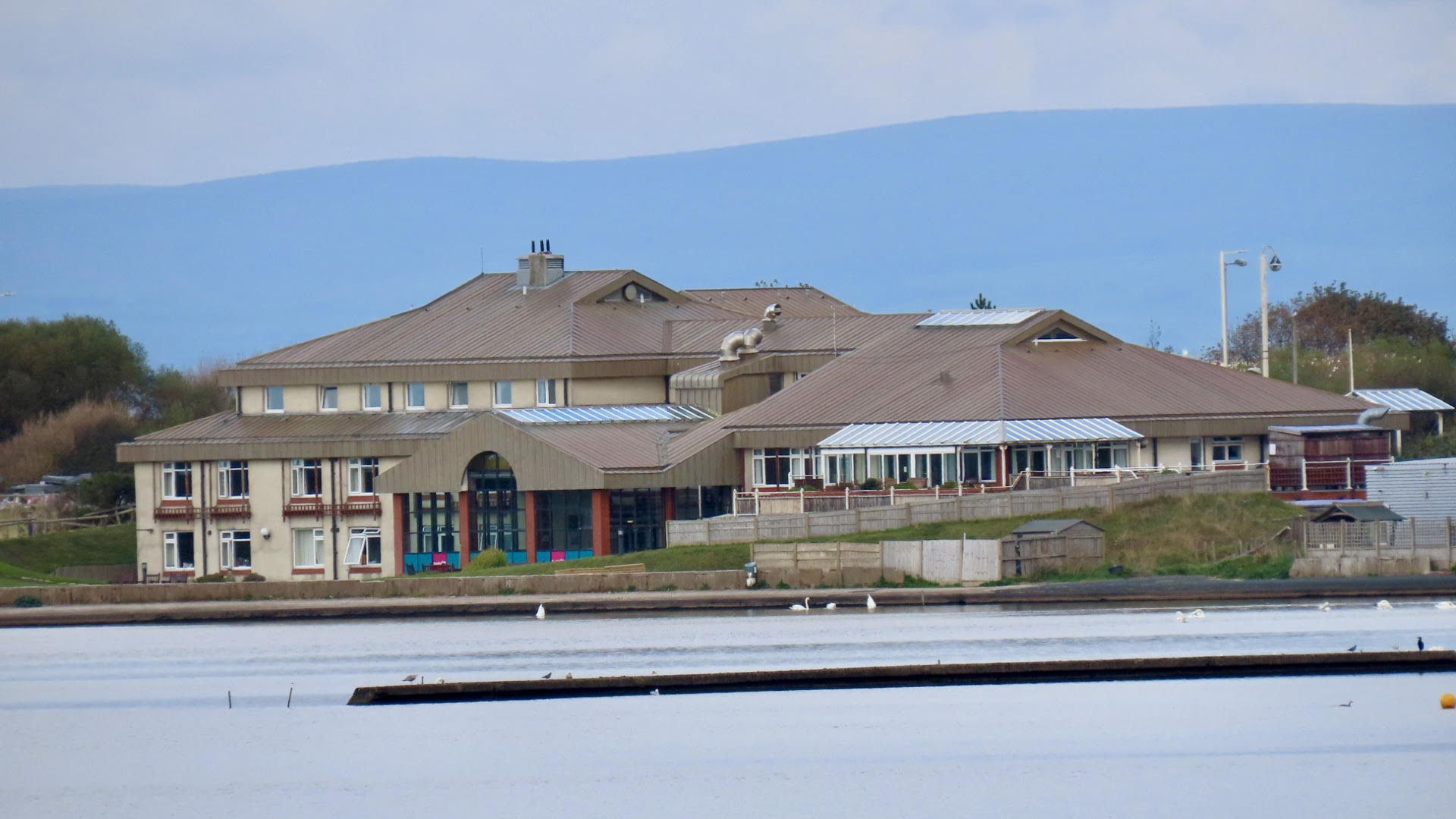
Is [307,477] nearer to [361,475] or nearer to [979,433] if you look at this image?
[361,475]

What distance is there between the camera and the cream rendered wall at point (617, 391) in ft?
321

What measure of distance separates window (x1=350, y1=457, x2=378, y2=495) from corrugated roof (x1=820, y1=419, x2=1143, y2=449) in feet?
66.1

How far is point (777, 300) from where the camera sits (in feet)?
407

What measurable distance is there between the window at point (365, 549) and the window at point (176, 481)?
772 cm

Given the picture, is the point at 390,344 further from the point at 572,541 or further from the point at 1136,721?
the point at 1136,721

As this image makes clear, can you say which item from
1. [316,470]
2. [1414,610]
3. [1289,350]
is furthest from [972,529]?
[1289,350]

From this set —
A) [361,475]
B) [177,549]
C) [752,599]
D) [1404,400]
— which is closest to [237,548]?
[177,549]

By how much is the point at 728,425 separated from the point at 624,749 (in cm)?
4342

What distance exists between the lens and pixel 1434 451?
9056cm

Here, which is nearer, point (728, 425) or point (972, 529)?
point (972, 529)

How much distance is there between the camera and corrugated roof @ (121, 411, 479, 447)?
95.4 meters

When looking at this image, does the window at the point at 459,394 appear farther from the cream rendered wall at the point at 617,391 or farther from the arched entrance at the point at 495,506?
the arched entrance at the point at 495,506

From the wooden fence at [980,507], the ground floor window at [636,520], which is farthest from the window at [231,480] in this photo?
the wooden fence at [980,507]

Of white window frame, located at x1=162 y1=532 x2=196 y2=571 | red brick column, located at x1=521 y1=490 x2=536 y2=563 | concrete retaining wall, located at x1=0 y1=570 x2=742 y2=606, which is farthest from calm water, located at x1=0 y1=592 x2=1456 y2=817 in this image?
white window frame, located at x1=162 y1=532 x2=196 y2=571
